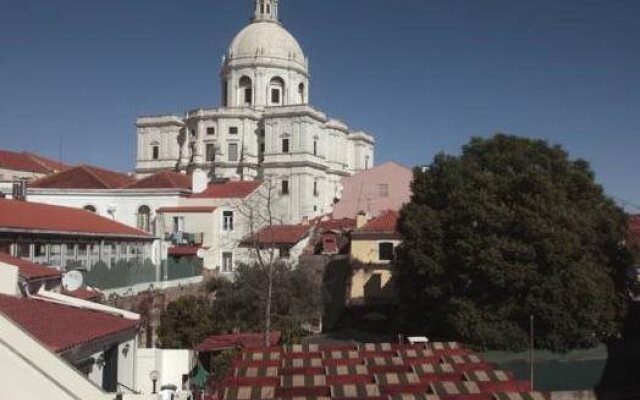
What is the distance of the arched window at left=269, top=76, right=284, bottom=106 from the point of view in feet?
210

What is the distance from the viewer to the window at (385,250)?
108 ft

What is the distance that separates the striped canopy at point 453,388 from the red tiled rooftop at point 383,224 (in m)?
21.1

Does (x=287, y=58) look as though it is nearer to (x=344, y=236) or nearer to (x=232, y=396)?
(x=344, y=236)

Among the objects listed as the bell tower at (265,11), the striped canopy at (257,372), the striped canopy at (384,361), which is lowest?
the striped canopy at (257,372)

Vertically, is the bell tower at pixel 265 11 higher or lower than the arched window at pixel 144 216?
higher

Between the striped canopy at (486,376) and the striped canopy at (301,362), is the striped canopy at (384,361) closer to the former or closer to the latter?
the striped canopy at (301,362)

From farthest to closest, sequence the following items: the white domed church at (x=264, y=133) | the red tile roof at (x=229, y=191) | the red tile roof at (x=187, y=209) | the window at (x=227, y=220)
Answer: the white domed church at (x=264, y=133)
the red tile roof at (x=229, y=191)
the window at (x=227, y=220)
the red tile roof at (x=187, y=209)

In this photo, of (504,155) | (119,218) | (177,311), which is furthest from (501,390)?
(119,218)

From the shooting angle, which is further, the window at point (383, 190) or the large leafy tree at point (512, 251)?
the window at point (383, 190)

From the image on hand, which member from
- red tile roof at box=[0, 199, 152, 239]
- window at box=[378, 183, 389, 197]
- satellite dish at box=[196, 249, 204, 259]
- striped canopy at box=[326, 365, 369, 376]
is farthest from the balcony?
striped canopy at box=[326, 365, 369, 376]

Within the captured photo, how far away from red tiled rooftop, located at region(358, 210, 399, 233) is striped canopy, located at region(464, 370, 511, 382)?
792 inches

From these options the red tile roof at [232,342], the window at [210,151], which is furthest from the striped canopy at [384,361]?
the window at [210,151]

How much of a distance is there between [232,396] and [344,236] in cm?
2797

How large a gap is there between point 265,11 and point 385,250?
43189 mm
